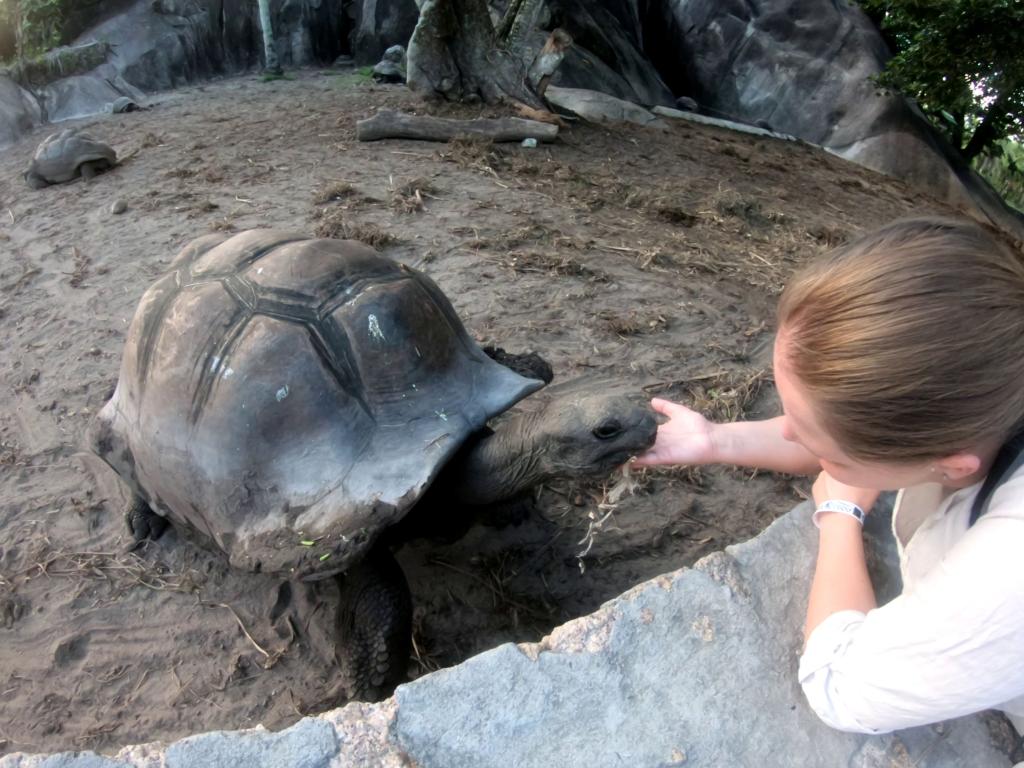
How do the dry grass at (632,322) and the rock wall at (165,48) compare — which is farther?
the rock wall at (165,48)

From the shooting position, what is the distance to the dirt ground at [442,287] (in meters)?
2.09

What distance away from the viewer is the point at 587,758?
4.11 feet

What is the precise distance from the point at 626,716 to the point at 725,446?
0.68 m

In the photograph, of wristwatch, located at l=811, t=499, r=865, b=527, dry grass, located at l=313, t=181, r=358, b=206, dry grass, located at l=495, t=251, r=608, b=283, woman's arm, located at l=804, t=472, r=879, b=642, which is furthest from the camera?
dry grass, located at l=313, t=181, r=358, b=206

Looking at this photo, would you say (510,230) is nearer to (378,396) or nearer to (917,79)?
(378,396)

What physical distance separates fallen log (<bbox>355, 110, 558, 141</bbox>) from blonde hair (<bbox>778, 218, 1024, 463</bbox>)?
5291mm

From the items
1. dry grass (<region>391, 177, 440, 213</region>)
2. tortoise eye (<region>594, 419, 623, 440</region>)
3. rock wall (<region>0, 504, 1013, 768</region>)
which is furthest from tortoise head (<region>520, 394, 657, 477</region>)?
dry grass (<region>391, 177, 440, 213</region>)

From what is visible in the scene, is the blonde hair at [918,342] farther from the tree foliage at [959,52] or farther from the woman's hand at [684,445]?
the tree foliage at [959,52]

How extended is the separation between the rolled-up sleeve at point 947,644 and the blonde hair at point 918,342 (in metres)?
0.15

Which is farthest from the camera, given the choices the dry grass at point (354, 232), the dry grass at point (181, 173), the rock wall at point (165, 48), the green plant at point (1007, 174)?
the green plant at point (1007, 174)

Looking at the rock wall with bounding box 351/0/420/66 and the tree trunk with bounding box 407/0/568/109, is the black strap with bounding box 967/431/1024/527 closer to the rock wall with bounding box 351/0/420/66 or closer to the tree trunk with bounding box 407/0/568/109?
the tree trunk with bounding box 407/0/568/109

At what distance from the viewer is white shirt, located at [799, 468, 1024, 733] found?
99cm

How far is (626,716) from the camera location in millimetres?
1314

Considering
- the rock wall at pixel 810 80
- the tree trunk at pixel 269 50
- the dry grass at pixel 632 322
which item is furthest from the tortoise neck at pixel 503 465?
the tree trunk at pixel 269 50
